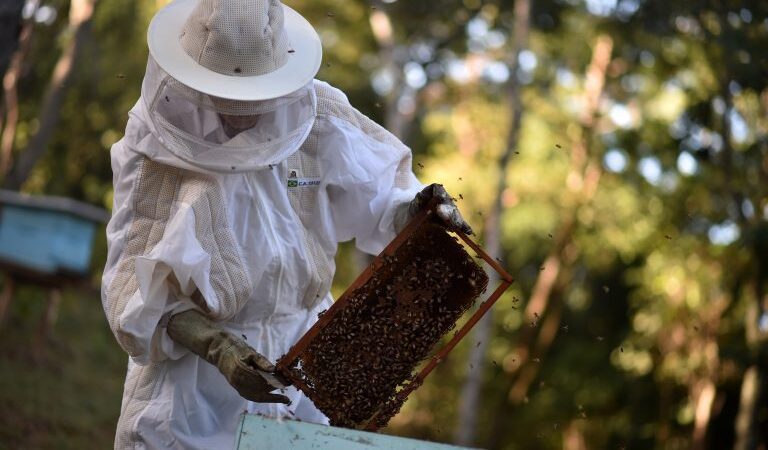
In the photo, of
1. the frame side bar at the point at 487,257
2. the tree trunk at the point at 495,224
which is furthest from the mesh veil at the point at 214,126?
the tree trunk at the point at 495,224

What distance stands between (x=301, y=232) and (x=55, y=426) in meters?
5.82

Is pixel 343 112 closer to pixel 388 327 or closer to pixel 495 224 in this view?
pixel 388 327

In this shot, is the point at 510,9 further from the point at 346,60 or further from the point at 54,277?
the point at 54,277

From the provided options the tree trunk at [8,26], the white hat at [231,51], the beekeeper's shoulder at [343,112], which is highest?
the white hat at [231,51]

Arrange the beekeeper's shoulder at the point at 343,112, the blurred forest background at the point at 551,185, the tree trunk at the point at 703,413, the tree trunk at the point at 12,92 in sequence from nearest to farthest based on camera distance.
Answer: the beekeeper's shoulder at the point at 343,112 → the tree trunk at the point at 12,92 → the blurred forest background at the point at 551,185 → the tree trunk at the point at 703,413

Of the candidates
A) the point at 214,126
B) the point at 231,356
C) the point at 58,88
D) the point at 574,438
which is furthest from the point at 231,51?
the point at 574,438

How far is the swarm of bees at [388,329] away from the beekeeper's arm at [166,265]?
0.33 meters

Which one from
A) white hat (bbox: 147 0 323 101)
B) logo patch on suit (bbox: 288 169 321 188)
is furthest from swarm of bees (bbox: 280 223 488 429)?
white hat (bbox: 147 0 323 101)

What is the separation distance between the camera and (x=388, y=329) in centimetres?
341

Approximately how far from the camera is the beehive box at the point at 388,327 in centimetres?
323

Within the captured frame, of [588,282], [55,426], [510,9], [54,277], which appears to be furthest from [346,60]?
[55,426]

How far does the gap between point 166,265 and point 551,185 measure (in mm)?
14178

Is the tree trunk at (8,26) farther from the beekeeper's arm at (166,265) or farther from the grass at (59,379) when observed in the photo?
the grass at (59,379)

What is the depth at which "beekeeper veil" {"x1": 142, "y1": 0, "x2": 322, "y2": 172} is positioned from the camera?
10.6 ft
